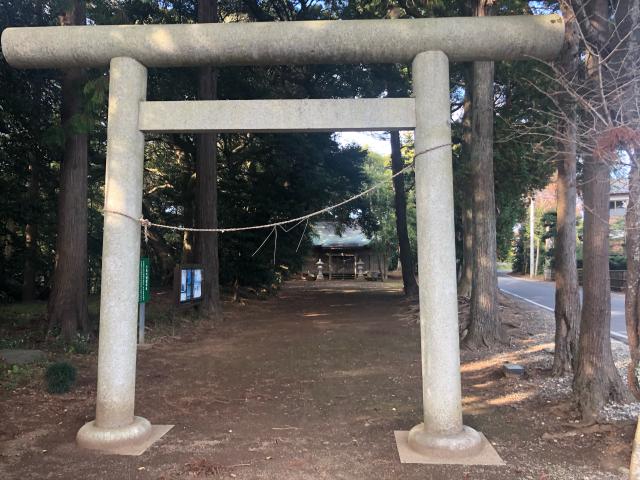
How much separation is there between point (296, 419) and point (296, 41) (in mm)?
4341

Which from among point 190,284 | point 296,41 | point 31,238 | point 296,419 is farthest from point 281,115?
point 31,238

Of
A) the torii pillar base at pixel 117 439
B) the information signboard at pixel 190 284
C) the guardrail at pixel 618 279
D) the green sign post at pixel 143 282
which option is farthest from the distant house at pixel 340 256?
the torii pillar base at pixel 117 439

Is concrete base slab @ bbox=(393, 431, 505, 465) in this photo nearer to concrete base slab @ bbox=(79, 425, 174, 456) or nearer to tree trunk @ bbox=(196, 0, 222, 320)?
concrete base slab @ bbox=(79, 425, 174, 456)

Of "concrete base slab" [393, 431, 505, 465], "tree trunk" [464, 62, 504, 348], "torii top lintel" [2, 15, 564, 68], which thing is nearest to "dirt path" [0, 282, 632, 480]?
"concrete base slab" [393, 431, 505, 465]

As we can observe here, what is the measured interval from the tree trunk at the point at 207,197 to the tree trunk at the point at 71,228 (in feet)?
17.0

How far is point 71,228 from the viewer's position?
35.2 ft

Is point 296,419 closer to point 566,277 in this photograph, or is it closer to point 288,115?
point 288,115

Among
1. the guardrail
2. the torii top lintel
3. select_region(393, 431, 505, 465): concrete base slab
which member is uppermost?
the torii top lintel

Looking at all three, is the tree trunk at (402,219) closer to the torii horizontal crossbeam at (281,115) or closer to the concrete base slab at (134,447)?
the torii horizontal crossbeam at (281,115)

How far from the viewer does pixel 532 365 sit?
8594 millimetres

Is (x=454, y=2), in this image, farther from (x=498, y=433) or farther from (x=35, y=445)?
(x=35, y=445)

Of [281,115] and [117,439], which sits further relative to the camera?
[281,115]

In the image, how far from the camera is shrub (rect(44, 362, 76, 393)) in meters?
6.80

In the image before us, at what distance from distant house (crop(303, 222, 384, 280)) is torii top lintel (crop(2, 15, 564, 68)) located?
34134mm
